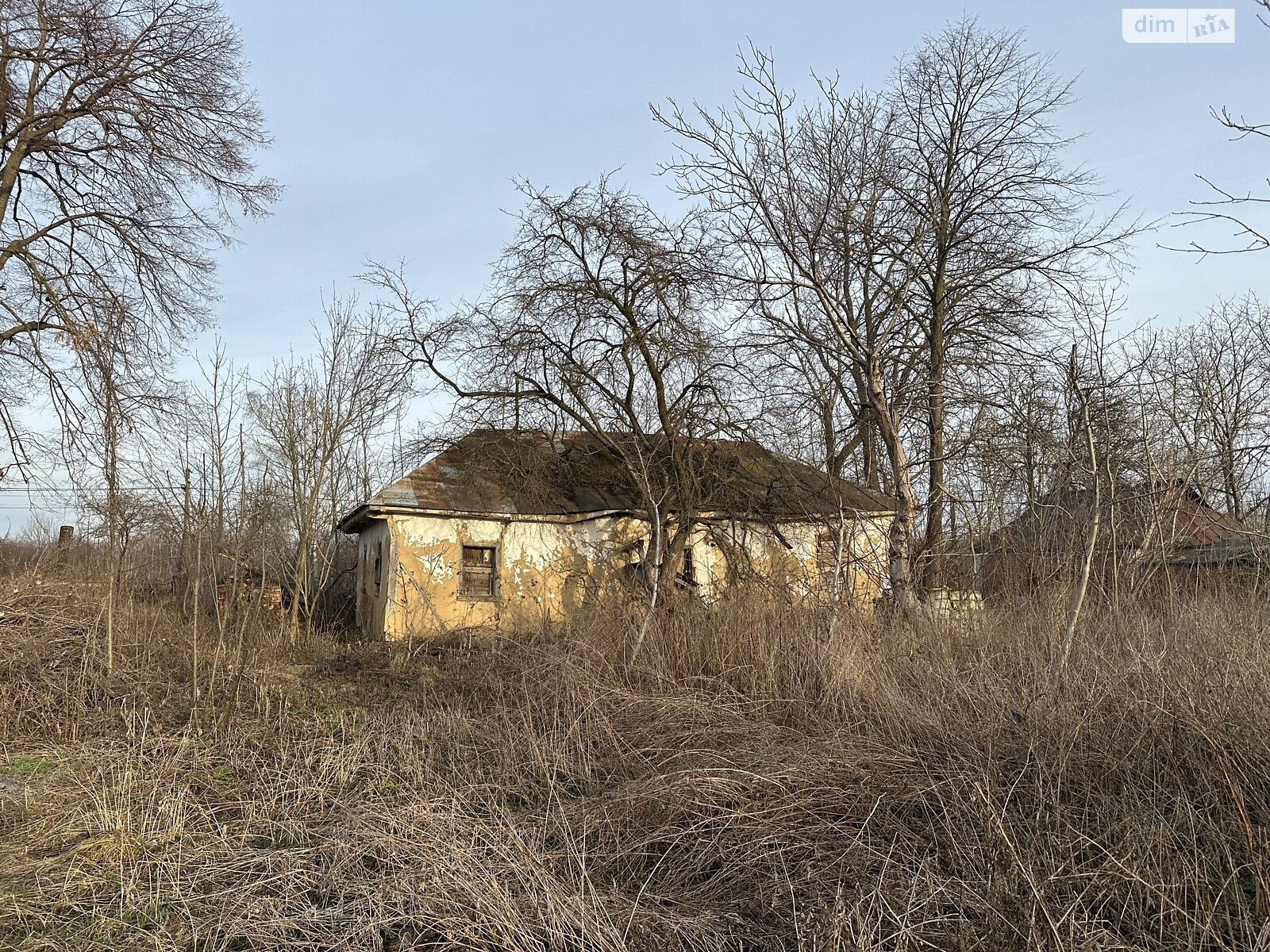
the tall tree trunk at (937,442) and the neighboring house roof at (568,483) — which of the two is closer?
the tall tree trunk at (937,442)

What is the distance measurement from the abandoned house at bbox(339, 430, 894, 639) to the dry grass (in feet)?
22.6

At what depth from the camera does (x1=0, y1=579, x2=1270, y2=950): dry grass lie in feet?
12.0

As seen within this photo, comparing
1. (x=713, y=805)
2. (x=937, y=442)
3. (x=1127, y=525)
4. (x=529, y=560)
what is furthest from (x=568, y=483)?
(x=713, y=805)

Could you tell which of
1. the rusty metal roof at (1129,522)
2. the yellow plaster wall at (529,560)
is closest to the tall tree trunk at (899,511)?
the rusty metal roof at (1129,522)

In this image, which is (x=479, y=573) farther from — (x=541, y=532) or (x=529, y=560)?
(x=541, y=532)

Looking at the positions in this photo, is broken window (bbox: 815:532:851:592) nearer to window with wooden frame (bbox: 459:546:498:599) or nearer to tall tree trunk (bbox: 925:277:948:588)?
tall tree trunk (bbox: 925:277:948:588)

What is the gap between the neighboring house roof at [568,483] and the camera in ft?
51.3

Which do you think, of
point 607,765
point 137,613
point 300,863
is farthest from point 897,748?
point 137,613

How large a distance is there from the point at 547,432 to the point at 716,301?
3804 millimetres

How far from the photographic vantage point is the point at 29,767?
24.5 feet

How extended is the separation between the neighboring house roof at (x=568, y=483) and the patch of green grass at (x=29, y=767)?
7804mm

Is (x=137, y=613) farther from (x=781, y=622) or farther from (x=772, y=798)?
(x=772, y=798)

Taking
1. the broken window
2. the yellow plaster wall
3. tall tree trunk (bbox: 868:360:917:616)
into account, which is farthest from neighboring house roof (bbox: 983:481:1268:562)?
the yellow plaster wall

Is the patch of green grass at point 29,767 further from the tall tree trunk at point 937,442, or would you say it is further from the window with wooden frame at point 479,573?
the window with wooden frame at point 479,573
